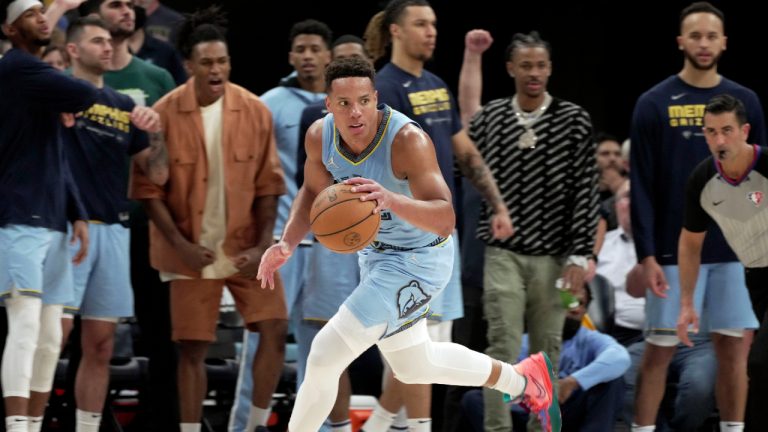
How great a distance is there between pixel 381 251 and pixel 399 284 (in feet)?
0.66

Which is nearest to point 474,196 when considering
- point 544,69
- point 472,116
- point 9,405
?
point 472,116

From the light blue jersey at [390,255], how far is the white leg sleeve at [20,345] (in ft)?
5.25

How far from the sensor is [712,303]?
6746 millimetres

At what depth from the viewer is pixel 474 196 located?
7.56 m

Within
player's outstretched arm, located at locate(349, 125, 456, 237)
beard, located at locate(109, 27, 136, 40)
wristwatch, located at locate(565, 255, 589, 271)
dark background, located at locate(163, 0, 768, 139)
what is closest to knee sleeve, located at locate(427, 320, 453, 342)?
wristwatch, located at locate(565, 255, 589, 271)

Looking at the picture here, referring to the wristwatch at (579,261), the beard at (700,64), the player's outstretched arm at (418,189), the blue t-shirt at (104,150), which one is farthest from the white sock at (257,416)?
the beard at (700,64)

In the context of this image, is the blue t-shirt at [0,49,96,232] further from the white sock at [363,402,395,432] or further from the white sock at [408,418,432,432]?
the white sock at [408,418,432,432]

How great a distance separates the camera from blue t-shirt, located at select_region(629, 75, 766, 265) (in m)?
6.83

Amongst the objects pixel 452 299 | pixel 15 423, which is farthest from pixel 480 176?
pixel 15 423

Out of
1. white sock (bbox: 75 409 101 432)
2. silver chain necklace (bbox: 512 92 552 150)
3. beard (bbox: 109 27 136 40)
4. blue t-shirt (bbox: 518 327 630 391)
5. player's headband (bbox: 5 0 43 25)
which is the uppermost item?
player's headband (bbox: 5 0 43 25)

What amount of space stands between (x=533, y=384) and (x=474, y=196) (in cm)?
195

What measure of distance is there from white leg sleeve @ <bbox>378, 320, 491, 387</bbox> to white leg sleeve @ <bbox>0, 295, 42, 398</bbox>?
5.42 ft

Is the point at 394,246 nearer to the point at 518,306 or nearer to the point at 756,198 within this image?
the point at 518,306

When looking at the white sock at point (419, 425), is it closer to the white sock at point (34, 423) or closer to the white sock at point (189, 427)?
the white sock at point (189, 427)
